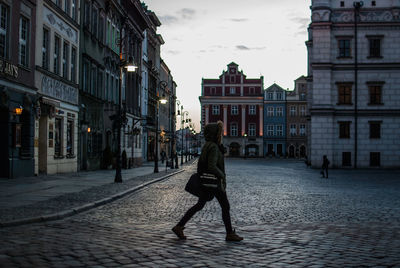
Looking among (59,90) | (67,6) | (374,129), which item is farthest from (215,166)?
(374,129)

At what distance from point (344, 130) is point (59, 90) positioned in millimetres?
29958

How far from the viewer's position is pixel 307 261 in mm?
7000

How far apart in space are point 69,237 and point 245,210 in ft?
18.6

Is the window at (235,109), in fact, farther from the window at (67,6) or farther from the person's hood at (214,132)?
the person's hood at (214,132)

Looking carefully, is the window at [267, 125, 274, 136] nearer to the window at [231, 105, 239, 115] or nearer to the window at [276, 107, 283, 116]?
the window at [276, 107, 283, 116]

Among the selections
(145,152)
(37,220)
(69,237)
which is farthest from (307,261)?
(145,152)

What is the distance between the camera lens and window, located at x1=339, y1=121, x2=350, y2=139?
165 feet

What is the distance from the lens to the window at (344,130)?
50219mm

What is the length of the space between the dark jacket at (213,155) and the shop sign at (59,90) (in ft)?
63.7

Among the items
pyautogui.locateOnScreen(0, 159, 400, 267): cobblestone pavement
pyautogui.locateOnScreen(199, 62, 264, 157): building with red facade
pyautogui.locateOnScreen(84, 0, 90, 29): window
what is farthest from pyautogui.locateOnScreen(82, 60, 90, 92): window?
pyautogui.locateOnScreen(199, 62, 264, 157): building with red facade

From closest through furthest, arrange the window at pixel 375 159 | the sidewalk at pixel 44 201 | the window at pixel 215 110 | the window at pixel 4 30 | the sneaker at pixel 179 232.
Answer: the sneaker at pixel 179 232
the sidewalk at pixel 44 201
the window at pixel 4 30
the window at pixel 375 159
the window at pixel 215 110

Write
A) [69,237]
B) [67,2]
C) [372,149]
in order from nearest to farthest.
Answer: [69,237]
[67,2]
[372,149]

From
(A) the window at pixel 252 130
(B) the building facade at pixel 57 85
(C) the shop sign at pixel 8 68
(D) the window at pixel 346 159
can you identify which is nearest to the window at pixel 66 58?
(B) the building facade at pixel 57 85

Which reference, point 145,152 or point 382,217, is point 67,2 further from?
point 145,152
